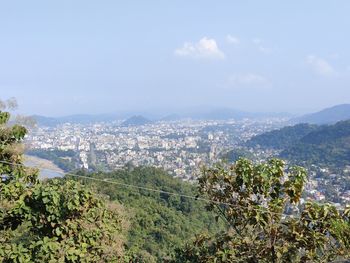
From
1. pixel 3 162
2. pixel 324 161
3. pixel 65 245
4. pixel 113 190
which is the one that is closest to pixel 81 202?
pixel 65 245

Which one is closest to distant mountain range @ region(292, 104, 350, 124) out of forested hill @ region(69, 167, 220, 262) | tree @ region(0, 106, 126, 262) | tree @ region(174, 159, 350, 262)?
forested hill @ region(69, 167, 220, 262)

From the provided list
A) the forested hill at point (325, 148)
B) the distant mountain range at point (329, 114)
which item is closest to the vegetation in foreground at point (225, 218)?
the forested hill at point (325, 148)

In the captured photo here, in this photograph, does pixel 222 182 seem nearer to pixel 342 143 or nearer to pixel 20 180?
pixel 20 180

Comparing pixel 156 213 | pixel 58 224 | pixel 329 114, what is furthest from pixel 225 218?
pixel 329 114

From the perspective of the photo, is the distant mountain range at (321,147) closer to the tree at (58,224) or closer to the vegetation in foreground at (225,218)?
the vegetation in foreground at (225,218)

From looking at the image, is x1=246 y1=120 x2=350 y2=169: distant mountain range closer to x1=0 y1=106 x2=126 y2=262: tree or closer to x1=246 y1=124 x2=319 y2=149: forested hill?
x1=246 y1=124 x2=319 y2=149: forested hill

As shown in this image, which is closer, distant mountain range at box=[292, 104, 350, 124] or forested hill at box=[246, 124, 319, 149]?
forested hill at box=[246, 124, 319, 149]

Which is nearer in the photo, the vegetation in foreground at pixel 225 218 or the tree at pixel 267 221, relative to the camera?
the vegetation in foreground at pixel 225 218
